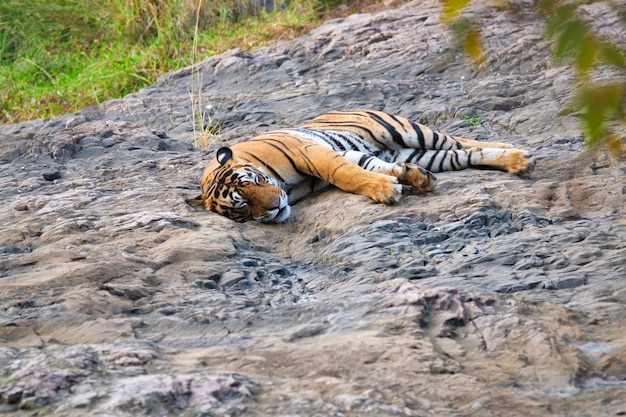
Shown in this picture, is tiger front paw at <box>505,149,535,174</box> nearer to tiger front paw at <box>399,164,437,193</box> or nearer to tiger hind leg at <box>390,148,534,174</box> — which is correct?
tiger hind leg at <box>390,148,534,174</box>

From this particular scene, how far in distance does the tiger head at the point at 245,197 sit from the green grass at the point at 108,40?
16.0ft

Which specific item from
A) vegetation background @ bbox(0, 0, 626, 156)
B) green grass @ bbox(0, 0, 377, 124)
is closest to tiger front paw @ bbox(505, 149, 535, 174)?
vegetation background @ bbox(0, 0, 626, 156)

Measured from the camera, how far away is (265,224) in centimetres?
486

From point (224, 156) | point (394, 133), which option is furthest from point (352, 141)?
point (224, 156)

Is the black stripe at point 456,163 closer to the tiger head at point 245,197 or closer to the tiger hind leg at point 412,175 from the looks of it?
the tiger hind leg at point 412,175

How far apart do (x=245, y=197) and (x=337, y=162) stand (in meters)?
0.58

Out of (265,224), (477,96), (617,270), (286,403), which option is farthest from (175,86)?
(286,403)

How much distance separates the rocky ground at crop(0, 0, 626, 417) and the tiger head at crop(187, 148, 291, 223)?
96 mm

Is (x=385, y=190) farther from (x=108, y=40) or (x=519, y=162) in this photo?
(x=108, y=40)

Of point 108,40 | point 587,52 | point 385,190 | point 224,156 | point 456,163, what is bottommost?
point 456,163

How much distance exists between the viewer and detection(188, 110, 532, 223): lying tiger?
4.75 metres

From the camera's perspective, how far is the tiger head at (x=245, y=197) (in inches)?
188

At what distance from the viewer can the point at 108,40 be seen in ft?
38.1

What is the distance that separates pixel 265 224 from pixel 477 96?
9.06 feet
